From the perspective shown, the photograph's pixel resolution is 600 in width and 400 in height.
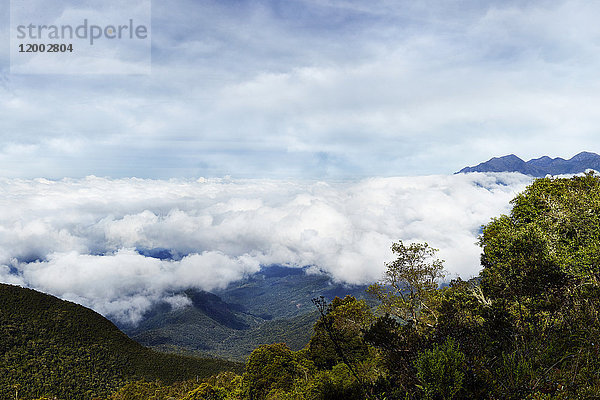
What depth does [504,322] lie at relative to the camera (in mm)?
15703

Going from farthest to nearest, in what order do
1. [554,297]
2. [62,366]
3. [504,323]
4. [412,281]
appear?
[62,366] → [412,281] → [554,297] → [504,323]

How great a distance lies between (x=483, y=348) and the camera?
15.5 meters

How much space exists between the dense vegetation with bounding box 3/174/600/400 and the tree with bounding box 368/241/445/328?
0.08m

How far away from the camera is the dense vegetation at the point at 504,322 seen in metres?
12.0

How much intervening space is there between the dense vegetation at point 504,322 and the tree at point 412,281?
8 cm

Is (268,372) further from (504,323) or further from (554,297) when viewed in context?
(554,297)

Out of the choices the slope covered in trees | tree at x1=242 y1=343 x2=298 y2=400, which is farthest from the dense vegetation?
tree at x1=242 y1=343 x2=298 y2=400

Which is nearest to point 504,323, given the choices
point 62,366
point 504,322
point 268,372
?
point 504,322

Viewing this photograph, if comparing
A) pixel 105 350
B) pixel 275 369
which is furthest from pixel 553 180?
pixel 105 350

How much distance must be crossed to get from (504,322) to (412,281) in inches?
429

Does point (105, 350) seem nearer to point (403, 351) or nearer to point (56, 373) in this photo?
point (56, 373)

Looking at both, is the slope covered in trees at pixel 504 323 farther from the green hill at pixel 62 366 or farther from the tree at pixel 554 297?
the green hill at pixel 62 366

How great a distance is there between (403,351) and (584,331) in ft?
27.0

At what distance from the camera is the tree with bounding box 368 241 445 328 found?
85.4 feet
